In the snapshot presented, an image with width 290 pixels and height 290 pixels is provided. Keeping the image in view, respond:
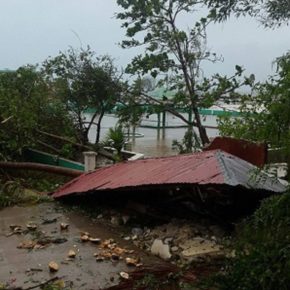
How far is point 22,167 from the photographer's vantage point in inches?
400

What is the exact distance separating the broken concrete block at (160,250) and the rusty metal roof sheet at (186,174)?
0.71 meters

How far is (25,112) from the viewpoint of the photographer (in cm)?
1152

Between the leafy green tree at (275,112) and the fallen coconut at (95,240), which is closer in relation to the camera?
the leafy green tree at (275,112)

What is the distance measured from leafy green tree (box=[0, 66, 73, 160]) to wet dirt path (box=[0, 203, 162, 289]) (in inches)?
187

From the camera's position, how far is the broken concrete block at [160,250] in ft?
16.4

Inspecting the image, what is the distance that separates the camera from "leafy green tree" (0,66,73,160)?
11.2m

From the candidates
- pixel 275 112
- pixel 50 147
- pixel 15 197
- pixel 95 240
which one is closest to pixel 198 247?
pixel 95 240

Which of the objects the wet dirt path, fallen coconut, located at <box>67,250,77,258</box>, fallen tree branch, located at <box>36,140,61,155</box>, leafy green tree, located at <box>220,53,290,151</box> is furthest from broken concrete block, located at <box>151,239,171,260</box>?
fallen tree branch, located at <box>36,140,61,155</box>

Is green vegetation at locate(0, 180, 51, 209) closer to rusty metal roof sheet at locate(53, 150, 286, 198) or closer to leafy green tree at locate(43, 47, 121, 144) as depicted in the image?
rusty metal roof sheet at locate(53, 150, 286, 198)

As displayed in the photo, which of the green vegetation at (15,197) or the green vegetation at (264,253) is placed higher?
the green vegetation at (264,253)

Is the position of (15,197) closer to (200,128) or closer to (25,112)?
(25,112)

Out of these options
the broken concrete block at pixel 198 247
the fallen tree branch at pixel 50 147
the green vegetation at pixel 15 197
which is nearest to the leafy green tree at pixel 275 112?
the broken concrete block at pixel 198 247

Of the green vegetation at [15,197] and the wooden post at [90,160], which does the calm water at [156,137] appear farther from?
the green vegetation at [15,197]

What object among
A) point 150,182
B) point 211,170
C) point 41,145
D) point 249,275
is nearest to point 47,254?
point 150,182
